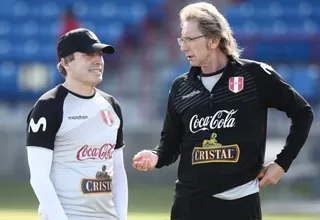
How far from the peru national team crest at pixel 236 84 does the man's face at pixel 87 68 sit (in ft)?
2.48

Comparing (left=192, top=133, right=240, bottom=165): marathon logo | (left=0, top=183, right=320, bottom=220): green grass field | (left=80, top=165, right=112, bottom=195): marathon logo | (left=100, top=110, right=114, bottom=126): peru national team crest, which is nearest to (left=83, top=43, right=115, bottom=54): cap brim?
(left=100, top=110, right=114, bottom=126): peru national team crest

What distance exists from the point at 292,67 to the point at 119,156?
39.7 feet

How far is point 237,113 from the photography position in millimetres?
5656

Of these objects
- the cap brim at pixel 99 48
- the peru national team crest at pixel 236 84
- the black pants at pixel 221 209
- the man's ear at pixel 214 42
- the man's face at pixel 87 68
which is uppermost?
the man's ear at pixel 214 42

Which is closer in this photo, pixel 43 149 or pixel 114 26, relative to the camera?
pixel 43 149

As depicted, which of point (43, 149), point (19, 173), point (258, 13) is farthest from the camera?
point (258, 13)

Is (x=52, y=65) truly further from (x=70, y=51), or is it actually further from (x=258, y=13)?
(x=70, y=51)

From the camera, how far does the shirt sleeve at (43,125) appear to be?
5426 millimetres

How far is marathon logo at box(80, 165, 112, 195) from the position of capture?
554 centimetres

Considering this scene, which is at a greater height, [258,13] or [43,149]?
[258,13]

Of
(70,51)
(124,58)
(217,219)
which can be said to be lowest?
(217,219)

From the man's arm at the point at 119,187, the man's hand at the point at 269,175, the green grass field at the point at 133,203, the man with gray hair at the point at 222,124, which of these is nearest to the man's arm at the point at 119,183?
the man's arm at the point at 119,187

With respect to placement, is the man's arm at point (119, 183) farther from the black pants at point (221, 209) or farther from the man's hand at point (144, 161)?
the black pants at point (221, 209)

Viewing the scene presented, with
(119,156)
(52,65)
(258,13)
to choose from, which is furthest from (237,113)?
(258,13)
